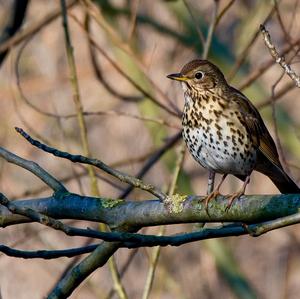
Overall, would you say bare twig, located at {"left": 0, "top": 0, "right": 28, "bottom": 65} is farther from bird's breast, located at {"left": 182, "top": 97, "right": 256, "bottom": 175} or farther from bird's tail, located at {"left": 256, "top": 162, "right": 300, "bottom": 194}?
bird's tail, located at {"left": 256, "top": 162, "right": 300, "bottom": 194}

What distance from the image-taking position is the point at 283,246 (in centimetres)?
1062

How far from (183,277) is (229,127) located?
474 cm

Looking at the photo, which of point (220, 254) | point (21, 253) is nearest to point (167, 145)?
point (220, 254)

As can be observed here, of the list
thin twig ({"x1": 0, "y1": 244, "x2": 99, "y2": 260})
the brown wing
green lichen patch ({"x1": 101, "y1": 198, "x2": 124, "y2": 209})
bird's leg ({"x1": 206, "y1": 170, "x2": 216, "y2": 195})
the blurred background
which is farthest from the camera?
the blurred background

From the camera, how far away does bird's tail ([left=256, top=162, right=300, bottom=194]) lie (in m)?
5.04

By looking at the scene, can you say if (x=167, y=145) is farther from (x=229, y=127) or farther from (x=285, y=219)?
(x=285, y=219)

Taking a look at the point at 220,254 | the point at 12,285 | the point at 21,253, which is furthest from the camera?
the point at 12,285

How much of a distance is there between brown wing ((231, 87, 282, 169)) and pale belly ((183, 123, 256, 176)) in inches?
4.7

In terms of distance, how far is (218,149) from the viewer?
16.2 feet

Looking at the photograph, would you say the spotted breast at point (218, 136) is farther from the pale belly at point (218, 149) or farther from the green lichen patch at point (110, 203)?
the green lichen patch at point (110, 203)

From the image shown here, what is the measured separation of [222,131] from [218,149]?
0.37 ft

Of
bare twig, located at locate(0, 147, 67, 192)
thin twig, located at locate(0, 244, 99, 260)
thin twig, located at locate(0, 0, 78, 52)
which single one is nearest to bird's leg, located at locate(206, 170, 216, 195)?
bare twig, located at locate(0, 147, 67, 192)

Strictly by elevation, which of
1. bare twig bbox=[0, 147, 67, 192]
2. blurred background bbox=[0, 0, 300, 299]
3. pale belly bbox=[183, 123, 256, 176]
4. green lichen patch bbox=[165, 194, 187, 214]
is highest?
blurred background bbox=[0, 0, 300, 299]

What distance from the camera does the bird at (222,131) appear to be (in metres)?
4.96
